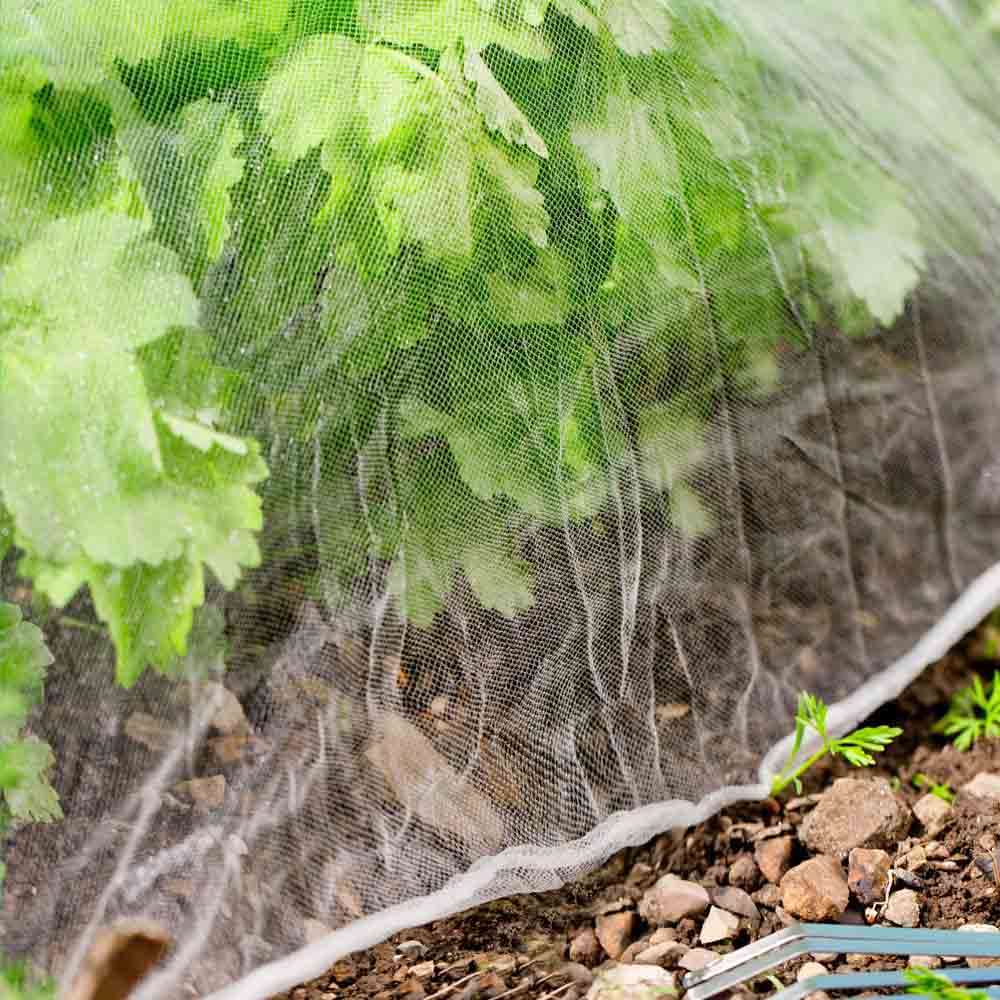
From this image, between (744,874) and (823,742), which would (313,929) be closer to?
(744,874)

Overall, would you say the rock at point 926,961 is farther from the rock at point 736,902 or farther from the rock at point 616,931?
the rock at point 616,931

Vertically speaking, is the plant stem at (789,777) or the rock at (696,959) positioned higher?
the plant stem at (789,777)

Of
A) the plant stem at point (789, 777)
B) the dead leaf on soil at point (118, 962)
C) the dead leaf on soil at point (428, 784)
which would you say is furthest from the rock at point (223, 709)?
the plant stem at point (789, 777)

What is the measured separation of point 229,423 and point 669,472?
0.62m

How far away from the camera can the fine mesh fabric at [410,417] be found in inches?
46.1

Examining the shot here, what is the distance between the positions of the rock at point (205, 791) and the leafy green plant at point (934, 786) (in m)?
1.07

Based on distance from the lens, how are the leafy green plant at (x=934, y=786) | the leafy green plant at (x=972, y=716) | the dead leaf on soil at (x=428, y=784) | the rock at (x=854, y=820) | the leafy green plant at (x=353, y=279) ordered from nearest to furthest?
the leafy green plant at (x=353, y=279), the dead leaf on soil at (x=428, y=784), the rock at (x=854, y=820), the leafy green plant at (x=934, y=786), the leafy green plant at (x=972, y=716)

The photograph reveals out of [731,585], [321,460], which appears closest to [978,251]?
[731,585]

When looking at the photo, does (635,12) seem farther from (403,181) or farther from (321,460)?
(321,460)

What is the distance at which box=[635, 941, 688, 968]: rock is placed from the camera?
4.64 ft

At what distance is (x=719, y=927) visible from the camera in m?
1.47

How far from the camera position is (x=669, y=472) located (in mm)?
1556

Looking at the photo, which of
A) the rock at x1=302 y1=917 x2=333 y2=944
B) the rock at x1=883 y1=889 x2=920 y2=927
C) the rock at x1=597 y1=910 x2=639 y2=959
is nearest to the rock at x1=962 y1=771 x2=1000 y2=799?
the rock at x1=883 y1=889 x2=920 y2=927

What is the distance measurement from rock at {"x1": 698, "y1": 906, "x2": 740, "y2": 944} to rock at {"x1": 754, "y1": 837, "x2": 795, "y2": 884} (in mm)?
100
